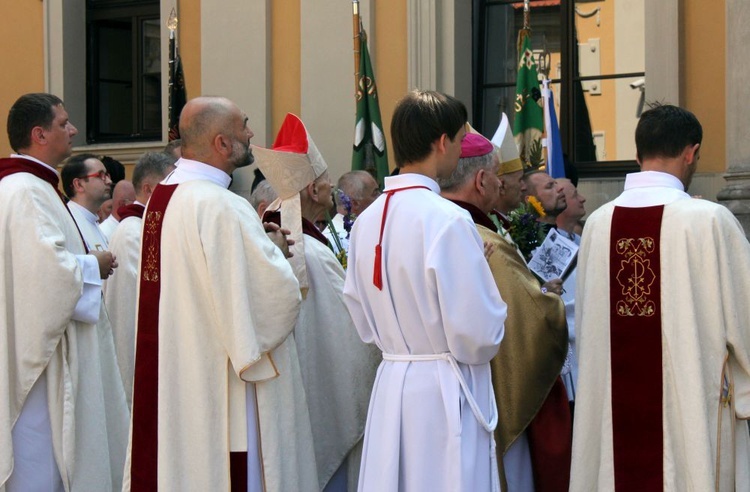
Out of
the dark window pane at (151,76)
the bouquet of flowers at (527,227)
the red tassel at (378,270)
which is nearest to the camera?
the red tassel at (378,270)

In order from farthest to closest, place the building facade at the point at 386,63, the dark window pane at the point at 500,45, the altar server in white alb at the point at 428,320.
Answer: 1. the dark window pane at the point at 500,45
2. the building facade at the point at 386,63
3. the altar server in white alb at the point at 428,320

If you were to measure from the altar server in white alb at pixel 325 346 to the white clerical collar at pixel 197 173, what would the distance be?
0.63 metres

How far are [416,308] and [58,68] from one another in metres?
8.03

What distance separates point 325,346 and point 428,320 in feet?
5.85

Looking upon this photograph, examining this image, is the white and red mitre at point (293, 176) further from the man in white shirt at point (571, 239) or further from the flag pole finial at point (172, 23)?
the flag pole finial at point (172, 23)

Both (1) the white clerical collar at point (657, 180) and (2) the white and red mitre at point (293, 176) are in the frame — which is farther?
(2) the white and red mitre at point (293, 176)

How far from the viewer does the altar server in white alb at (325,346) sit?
584cm

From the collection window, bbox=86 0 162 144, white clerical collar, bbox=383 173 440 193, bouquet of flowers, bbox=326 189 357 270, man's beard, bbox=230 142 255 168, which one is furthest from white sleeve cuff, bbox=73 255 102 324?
window, bbox=86 0 162 144

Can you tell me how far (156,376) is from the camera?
5.20 m

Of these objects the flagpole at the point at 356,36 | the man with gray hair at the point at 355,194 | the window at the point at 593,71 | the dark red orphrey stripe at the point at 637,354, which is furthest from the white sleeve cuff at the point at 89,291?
the window at the point at 593,71

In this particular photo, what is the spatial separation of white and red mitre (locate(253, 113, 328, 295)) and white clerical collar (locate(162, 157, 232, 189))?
51 cm

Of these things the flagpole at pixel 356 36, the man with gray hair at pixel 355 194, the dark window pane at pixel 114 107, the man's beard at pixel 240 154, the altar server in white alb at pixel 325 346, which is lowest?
the altar server in white alb at pixel 325 346

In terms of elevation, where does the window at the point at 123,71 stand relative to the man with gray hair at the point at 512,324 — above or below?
above

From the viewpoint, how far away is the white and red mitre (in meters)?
5.72
